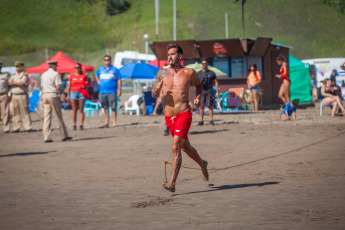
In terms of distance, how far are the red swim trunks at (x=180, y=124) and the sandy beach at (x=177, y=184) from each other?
742mm

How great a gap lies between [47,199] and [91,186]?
3.15 ft

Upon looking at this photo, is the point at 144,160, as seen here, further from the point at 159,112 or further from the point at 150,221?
the point at 159,112

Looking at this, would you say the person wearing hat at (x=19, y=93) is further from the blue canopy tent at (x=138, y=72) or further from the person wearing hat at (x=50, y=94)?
the blue canopy tent at (x=138, y=72)

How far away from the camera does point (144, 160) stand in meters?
10.1

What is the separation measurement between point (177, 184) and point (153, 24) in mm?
70748

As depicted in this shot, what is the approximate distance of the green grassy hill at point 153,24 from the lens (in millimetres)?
63281

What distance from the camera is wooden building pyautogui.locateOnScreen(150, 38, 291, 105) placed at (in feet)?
84.0

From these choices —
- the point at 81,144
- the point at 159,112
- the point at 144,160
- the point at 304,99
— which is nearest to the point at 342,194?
the point at 144,160

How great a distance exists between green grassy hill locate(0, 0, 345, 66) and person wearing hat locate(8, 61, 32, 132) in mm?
32305

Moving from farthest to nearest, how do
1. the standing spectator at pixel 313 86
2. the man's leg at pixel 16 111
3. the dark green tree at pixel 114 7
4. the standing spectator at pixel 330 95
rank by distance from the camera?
the dark green tree at pixel 114 7
the standing spectator at pixel 313 86
the standing spectator at pixel 330 95
the man's leg at pixel 16 111

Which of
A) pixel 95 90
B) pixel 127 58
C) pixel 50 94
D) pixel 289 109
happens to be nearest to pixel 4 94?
pixel 50 94

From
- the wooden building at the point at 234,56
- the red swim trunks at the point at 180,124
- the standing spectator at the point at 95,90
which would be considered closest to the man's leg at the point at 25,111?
the standing spectator at the point at 95,90

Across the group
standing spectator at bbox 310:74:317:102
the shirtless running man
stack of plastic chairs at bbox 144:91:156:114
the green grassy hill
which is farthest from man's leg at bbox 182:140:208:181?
the green grassy hill

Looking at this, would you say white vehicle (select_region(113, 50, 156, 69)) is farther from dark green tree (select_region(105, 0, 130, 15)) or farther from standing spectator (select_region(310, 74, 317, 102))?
dark green tree (select_region(105, 0, 130, 15))
